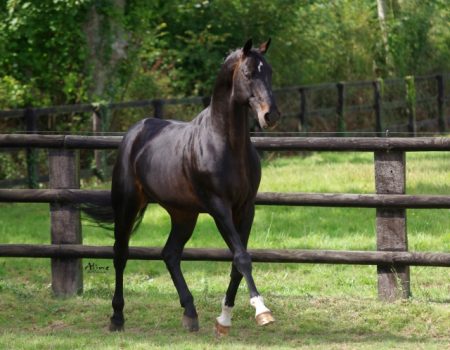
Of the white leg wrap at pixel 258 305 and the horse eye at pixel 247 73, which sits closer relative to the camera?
the white leg wrap at pixel 258 305

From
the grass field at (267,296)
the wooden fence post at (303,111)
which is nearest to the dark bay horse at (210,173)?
the grass field at (267,296)

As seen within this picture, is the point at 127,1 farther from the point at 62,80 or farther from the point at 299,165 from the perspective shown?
the point at 299,165

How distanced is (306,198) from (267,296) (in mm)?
855

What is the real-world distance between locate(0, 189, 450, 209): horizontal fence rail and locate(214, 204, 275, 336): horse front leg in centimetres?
124

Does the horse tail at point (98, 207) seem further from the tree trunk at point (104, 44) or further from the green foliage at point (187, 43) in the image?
the tree trunk at point (104, 44)

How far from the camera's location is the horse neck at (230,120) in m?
8.22

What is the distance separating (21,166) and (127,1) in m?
4.80

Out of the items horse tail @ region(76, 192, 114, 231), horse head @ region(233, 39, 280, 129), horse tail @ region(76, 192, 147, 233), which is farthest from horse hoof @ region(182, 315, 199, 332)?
horse head @ region(233, 39, 280, 129)

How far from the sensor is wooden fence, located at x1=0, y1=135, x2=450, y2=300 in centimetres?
940

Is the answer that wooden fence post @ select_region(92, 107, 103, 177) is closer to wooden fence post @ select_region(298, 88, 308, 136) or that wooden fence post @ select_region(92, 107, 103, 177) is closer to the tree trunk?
the tree trunk

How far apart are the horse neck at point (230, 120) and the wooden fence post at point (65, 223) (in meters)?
2.07

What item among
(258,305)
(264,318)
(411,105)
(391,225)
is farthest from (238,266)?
(411,105)

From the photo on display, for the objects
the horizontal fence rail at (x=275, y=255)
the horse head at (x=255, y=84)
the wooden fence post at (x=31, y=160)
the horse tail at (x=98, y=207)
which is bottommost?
the wooden fence post at (x=31, y=160)

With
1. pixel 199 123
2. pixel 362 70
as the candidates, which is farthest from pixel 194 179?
pixel 362 70
